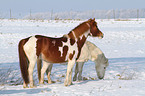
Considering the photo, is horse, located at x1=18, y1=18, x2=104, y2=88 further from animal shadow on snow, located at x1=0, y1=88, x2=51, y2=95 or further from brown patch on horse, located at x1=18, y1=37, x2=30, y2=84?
animal shadow on snow, located at x1=0, y1=88, x2=51, y2=95

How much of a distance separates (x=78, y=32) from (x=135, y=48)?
14.0 meters

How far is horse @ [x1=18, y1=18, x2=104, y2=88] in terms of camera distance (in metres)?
6.61

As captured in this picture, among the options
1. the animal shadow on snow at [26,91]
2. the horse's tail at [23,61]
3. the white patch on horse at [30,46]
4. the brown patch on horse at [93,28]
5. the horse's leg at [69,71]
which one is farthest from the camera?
the brown patch on horse at [93,28]

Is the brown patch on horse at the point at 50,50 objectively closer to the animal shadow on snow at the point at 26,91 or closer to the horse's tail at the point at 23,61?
the horse's tail at the point at 23,61

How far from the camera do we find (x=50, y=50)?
6.66m

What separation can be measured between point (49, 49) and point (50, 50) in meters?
0.04

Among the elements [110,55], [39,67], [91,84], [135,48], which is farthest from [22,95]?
Answer: [135,48]

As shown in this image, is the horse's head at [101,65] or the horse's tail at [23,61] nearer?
the horse's tail at [23,61]

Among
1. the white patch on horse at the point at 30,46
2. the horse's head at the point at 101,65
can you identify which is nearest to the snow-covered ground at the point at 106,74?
the horse's head at the point at 101,65

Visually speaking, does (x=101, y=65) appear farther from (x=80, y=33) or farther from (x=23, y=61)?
(x=23, y=61)

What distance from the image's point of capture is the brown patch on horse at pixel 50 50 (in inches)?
261

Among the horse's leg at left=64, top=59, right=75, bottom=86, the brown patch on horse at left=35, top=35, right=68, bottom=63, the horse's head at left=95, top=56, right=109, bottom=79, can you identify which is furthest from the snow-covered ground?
the brown patch on horse at left=35, top=35, right=68, bottom=63

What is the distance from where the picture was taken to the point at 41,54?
6.66 meters

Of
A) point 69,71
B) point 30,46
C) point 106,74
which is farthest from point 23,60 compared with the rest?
point 106,74
